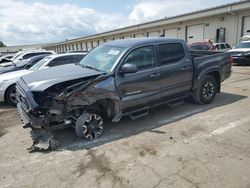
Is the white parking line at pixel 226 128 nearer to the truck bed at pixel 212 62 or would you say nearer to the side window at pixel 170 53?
the truck bed at pixel 212 62

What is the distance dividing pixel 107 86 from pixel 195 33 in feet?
72.4

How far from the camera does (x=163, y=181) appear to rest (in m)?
3.52

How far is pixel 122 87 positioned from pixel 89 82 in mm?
752

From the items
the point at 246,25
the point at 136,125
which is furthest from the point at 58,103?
the point at 246,25

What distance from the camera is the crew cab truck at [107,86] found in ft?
15.6

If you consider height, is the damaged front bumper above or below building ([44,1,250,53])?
below

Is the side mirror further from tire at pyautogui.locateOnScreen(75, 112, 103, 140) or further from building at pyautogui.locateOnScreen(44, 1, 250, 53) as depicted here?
building at pyautogui.locateOnScreen(44, 1, 250, 53)

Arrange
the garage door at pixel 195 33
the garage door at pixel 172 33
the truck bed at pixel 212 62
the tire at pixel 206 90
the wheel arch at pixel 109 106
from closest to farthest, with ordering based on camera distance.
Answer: the wheel arch at pixel 109 106 → the truck bed at pixel 212 62 → the tire at pixel 206 90 → the garage door at pixel 195 33 → the garage door at pixel 172 33

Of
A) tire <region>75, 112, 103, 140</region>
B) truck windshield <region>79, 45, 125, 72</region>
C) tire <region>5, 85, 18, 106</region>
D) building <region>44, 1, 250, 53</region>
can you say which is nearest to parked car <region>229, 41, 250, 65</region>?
building <region>44, 1, 250, 53</region>

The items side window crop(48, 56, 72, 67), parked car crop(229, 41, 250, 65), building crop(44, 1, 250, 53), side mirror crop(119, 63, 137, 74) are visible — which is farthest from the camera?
building crop(44, 1, 250, 53)

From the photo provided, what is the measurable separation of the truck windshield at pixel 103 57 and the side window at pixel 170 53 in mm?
1048

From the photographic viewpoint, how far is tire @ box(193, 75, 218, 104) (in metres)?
6.91

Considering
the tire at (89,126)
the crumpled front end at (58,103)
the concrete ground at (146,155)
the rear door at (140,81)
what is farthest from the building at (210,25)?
the tire at (89,126)

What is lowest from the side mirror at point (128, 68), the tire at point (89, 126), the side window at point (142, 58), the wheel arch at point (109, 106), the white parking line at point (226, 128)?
the white parking line at point (226, 128)
